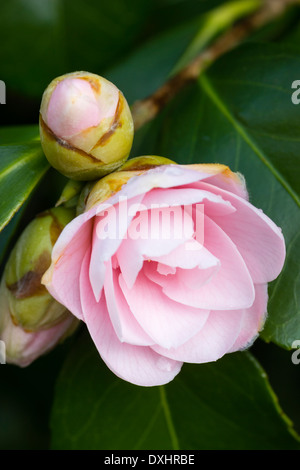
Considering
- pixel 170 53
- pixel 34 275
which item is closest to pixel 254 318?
pixel 34 275

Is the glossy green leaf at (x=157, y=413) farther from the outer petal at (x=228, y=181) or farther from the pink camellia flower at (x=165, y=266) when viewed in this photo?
the outer petal at (x=228, y=181)

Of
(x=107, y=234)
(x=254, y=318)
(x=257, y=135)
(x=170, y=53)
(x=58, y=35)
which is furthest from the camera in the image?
(x=58, y=35)

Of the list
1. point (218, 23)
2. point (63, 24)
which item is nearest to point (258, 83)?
point (218, 23)

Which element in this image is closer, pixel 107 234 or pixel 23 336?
pixel 107 234

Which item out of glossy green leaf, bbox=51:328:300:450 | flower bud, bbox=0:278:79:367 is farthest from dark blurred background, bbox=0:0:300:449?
flower bud, bbox=0:278:79:367

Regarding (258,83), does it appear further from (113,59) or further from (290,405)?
(290,405)

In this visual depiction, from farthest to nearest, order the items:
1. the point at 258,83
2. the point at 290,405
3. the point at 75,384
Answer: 1. the point at 290,405
2. the point at 75,384
3. the point at 258,83

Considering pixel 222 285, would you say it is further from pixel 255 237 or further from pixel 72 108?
pixel 72 108
